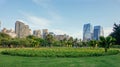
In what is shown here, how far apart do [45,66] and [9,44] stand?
184 ft

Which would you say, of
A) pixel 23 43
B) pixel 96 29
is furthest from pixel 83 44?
pixel 96 29

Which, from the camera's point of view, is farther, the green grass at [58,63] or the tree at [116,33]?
the tree at [116,33]

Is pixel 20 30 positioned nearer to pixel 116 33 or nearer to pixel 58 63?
pixel 116 33

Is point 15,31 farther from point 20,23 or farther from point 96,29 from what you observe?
point 96,29

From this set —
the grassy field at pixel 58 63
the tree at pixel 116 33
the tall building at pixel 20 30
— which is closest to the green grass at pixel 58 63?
the grassy field at pixel 58 63

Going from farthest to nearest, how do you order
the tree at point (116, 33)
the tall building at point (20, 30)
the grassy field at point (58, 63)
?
the tall building at point (20, 30) < the tree at point (116, 33) < the grassy field at point (58, 63)

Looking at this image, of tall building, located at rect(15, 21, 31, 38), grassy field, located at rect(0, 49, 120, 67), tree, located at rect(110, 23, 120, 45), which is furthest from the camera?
tall building, located at rect(15, 21, 31, 38)

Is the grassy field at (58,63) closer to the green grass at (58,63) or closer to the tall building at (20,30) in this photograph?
the green grass at (58,63)

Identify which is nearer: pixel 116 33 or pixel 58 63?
pixel 58 63

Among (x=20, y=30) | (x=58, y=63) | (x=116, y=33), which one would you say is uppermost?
(x=20, y=30)

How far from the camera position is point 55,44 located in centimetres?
8512

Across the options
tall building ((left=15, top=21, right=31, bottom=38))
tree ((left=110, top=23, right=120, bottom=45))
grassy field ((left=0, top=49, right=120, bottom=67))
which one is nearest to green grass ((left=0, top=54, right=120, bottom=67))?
grassy field ((left=0, top=49, right=120, bottom=67))

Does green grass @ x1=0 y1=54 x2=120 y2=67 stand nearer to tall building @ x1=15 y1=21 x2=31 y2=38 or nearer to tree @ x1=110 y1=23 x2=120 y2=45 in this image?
tree @ x1=110 y1=23 x2=120 y2=45

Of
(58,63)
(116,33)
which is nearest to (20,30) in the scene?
(116,33)
